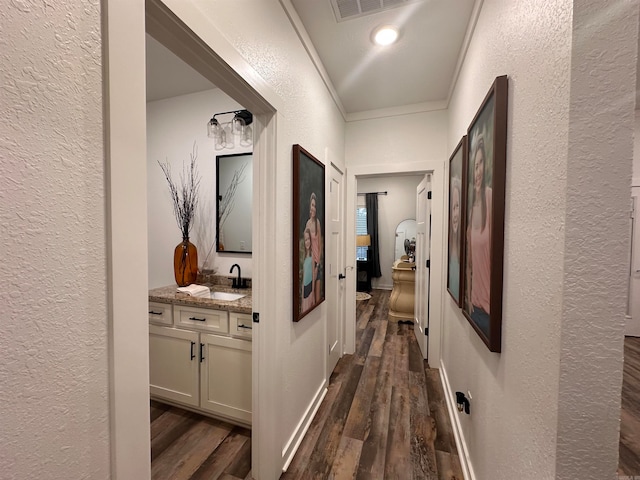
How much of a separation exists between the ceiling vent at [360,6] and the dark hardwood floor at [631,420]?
2787mm

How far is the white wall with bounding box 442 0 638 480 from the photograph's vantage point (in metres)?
0.63

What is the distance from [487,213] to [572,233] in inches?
22.3

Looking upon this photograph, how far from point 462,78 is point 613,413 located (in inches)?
80.3

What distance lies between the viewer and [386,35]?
5.74 ft

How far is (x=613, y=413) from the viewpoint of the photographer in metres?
0.65

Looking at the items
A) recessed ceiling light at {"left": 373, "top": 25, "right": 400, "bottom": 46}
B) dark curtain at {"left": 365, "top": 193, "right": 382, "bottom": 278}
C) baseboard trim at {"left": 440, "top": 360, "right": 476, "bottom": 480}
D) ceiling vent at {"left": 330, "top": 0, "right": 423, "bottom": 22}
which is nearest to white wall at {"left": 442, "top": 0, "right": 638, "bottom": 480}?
baseboard trim at {"left": 440, "top": 360, "right": 476, "bottom": 480}

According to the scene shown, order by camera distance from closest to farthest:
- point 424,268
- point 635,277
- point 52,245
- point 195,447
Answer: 1. point 52,245
2. point 195,447
3. point 424,268
4. point 635,277

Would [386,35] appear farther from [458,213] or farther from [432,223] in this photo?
[432,223]

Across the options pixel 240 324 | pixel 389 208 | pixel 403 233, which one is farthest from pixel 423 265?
pixel 389 208

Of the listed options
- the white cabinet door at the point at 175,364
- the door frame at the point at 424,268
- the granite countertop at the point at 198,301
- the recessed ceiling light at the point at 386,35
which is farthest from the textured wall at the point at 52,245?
the door frame at the point at 424,268

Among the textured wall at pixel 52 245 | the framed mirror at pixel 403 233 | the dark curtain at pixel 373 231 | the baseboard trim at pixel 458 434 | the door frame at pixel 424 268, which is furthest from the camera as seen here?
the dark curtain at pixel 373 231

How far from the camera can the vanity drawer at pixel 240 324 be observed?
1798mm

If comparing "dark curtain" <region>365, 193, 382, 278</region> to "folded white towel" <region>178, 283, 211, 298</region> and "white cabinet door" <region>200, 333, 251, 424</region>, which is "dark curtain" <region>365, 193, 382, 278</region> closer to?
"folded white towel" <region>178, 283, 211, 298</region>

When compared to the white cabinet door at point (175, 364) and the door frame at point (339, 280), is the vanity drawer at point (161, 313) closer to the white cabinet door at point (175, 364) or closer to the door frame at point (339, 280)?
the white cabinet door at point (175, 364)
